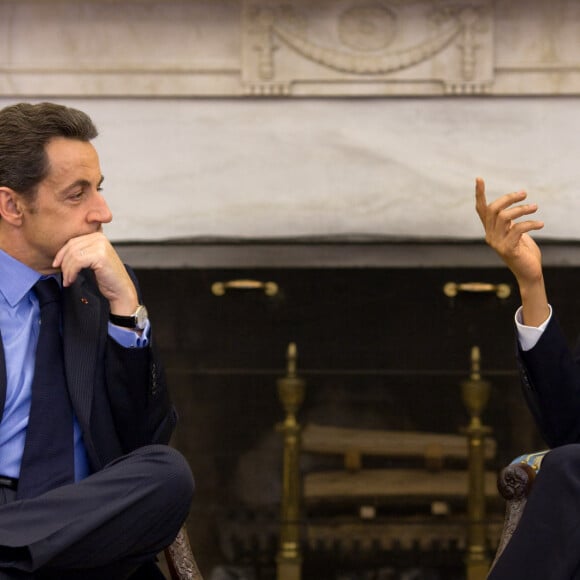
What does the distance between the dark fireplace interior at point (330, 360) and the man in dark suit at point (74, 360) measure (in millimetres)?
1160

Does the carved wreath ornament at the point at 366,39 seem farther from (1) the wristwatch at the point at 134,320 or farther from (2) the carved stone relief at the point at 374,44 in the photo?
(1) the wristwatch at the point at 134,320

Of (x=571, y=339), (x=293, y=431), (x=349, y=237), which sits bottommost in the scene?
(x=293, y=431)

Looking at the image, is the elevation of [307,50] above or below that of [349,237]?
above

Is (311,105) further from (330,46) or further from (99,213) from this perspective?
(99,213)

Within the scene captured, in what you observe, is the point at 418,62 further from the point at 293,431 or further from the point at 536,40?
the point at 293,431

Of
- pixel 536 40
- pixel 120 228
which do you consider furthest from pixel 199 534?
pixel 536 40

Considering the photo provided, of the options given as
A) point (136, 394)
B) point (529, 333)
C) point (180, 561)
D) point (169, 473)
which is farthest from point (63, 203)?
point (529, 333)

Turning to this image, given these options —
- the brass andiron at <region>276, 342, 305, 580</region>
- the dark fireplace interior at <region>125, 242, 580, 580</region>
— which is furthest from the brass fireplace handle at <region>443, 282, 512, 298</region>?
the brass andiron at <region>276, 342, 305, 580</region>

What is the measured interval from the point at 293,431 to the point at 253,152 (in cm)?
79

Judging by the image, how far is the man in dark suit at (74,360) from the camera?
1920 millimetres

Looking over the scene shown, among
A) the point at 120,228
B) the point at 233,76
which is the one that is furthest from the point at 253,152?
the point at 120,228

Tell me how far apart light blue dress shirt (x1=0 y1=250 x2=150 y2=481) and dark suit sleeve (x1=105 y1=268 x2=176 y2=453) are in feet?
0.08

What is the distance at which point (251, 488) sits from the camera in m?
3.40

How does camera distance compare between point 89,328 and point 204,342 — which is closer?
point 89,328
